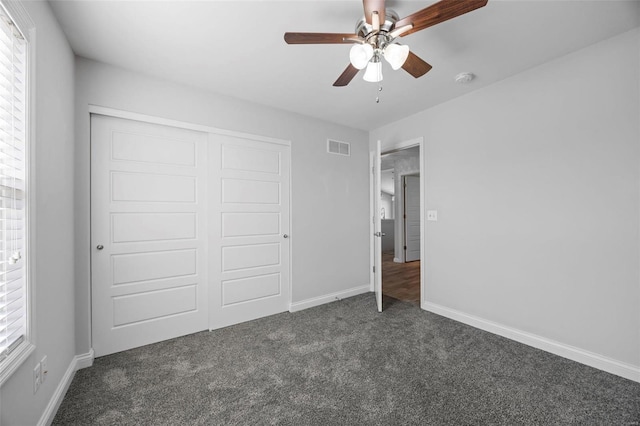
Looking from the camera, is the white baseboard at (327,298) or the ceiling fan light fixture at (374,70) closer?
the ceiling fan light fixture at (374,70)

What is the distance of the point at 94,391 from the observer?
5.94ft

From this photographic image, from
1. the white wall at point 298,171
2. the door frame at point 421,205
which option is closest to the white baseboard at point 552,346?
the door frame at point 421,205

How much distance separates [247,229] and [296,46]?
6.13ft

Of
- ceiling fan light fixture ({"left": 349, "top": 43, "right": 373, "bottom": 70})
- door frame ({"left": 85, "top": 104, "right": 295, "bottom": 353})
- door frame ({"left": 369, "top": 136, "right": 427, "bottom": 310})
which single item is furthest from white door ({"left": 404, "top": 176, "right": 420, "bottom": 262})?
ceiling fan light fixture ({"left": 349, "top": 43, "right": 373, "bottom": 70})

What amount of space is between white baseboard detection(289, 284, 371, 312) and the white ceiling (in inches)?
97.3

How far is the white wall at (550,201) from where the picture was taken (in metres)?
1.93

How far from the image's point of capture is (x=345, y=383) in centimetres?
187

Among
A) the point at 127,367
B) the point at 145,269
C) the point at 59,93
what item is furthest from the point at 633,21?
the point at 127,367

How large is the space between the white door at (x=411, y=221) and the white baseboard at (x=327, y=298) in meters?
2.70

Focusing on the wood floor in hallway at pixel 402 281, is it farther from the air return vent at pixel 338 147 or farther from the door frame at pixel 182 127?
the air return vent at pixel 338 147

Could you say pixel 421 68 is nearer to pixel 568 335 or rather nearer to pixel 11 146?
pixel 11 146

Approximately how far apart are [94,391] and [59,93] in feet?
6.68

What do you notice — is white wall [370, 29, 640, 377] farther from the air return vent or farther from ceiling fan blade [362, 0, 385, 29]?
ceiling fan blade [362, 0, 385, 29]

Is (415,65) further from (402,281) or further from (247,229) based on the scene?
(402,281)
